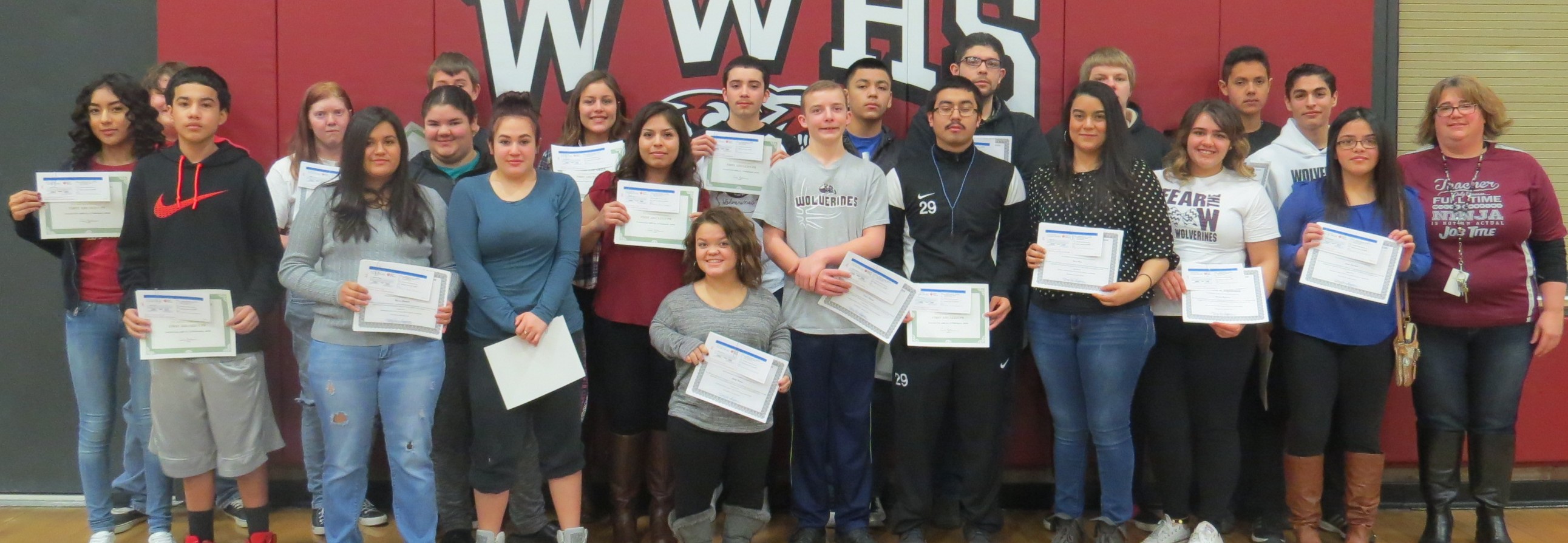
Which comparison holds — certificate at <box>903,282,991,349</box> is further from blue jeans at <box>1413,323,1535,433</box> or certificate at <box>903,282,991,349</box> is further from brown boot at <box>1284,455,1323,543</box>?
blue jeans at <box>1413,323,1535,433</box>

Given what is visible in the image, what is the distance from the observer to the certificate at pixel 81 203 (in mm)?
3666

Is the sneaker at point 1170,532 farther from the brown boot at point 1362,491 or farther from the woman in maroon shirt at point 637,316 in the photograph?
the woman in maroon shirt at point 637,316

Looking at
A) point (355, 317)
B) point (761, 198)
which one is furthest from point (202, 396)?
point (761, 198)

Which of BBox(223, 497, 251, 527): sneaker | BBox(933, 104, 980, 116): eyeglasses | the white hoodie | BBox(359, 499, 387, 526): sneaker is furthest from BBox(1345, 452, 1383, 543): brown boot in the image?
BBox(223, 497, 251, 527): sneaker

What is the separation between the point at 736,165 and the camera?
3.89 metres

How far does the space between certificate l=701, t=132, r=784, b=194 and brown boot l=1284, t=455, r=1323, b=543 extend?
2248 millimetres

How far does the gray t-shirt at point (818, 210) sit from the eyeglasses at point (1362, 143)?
1666mm

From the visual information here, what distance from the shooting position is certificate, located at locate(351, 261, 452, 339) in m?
3.21

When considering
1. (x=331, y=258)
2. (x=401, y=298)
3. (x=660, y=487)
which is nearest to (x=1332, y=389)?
(x=660, y=487)

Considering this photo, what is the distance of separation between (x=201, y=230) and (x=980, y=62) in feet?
9.57

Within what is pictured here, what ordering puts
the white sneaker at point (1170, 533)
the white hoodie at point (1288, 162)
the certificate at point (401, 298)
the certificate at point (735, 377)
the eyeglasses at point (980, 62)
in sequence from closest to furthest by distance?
the certificate at point (401, 298) < the certificate at point (735, 377) < the white sneaker at point (1170, 533) < the white hoodie at point (1288, 162) < the eyeglasses at point (980, 62)

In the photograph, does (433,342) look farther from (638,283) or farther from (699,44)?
(699,44)

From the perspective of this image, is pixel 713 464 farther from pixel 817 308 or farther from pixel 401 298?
pixel 401 298

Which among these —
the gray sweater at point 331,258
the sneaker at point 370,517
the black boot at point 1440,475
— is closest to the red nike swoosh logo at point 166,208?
the gray sweater at point 331,258
